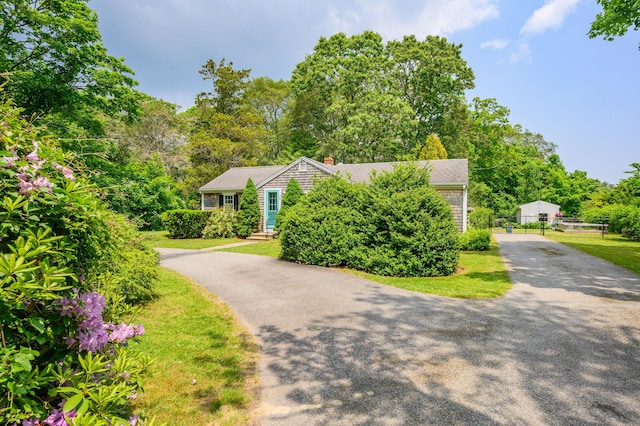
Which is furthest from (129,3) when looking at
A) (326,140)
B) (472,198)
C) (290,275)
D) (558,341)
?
(472,198)

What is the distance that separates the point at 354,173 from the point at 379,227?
12164 mm

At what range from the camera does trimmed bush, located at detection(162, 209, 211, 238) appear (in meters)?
20.1

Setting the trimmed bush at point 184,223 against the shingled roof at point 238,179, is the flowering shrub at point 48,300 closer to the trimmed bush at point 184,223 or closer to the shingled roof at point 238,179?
the trimmed bush at point 184,223

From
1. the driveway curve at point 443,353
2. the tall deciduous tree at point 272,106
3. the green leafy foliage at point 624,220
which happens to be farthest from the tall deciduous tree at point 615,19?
the tall deciduous tree at point 272,106

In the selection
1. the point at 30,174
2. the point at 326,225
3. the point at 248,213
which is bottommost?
the point at 326,225

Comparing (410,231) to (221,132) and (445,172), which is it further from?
(221,132)

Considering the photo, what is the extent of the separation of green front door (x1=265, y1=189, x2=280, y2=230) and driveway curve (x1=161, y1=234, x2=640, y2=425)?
12338 mm

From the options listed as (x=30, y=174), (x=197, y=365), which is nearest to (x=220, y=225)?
(x=197, y=365)

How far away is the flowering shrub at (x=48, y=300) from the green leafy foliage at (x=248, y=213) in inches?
729

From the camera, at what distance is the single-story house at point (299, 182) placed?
17.9 meters

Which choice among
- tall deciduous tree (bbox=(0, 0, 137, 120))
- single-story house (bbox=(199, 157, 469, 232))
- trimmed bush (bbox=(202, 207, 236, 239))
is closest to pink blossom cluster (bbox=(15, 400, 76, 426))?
single-story house (bbox=(199, 157, 469, 232))

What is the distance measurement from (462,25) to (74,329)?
15.0 meters

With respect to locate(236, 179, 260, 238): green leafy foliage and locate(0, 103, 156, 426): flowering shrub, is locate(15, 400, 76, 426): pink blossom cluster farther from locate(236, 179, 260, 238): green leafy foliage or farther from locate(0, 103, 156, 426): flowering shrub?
locate(236, 179, 260, 238): green leafy foliage

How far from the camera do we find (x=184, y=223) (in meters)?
20.1
